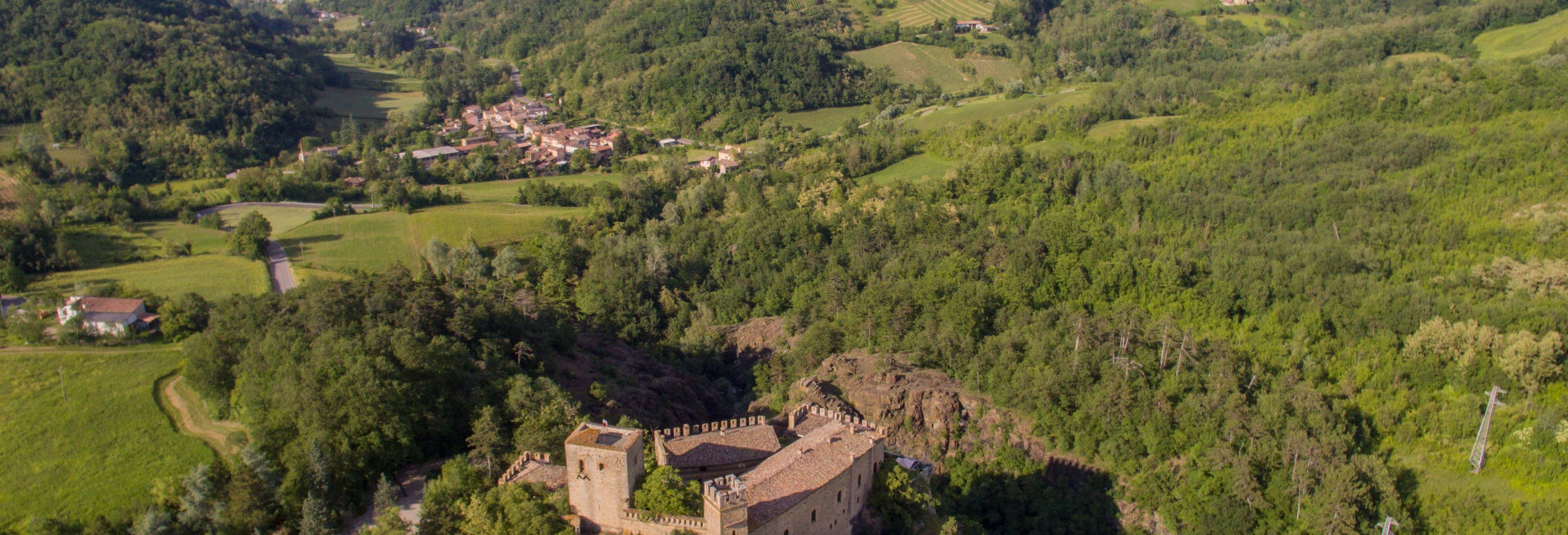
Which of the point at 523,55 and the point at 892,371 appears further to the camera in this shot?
the point at 523,55

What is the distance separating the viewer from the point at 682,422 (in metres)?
46.8

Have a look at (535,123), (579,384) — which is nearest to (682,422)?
(579,384)

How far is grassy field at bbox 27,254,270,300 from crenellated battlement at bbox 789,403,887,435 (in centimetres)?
2953

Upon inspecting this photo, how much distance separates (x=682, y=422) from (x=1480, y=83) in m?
49.5

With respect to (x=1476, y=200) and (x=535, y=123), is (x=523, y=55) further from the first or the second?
(x=1476, y=200)

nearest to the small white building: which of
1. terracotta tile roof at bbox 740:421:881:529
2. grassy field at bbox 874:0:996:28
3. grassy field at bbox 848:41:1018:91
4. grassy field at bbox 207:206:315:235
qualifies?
grassy field at bbox 207:206:315:235

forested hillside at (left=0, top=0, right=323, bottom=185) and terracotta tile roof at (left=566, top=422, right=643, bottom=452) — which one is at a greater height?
forested hillside at (left=0, top=0, right=323, bottom=185)

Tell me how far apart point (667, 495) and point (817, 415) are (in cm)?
1235

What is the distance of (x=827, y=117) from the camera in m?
98.2

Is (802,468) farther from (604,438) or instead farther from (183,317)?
(183,317)

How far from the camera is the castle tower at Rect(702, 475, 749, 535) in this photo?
28.4 m

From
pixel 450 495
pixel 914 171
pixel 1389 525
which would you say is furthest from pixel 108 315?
pixel 1389 525

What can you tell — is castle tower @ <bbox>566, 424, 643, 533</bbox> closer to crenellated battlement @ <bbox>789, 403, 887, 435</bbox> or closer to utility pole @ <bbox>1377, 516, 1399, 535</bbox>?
crenellated battlement @ <bbox>789, 403, 887, 435</bbox>

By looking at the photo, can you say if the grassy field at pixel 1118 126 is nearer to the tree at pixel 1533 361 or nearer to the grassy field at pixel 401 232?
the tree at pixel 1533 361
